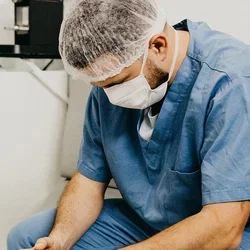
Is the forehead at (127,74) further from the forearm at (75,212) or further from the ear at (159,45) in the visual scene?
the forearm at (75,212)

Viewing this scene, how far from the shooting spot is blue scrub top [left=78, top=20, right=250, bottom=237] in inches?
37.9

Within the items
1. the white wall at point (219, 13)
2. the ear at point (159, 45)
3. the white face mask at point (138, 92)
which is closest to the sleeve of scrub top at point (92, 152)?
the white face mask at point (138, 92)

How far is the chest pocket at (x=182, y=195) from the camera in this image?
110cm

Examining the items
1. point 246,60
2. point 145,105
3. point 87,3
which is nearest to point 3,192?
point 145,105

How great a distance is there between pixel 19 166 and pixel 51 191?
19 cm

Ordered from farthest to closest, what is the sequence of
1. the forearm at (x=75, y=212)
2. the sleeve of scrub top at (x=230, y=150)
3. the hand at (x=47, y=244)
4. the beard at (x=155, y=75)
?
the forearm at (x=75, y=212) → the hand at (x=47, y=244) → the beard at (x=155, y=75) → the sleeve of scrub top at (x=230, y=150)

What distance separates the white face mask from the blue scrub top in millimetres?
27

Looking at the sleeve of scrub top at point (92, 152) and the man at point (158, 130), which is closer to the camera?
the man at point (158, 130)

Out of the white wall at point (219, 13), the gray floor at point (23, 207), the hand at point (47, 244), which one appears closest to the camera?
the hand at point (47, 244)

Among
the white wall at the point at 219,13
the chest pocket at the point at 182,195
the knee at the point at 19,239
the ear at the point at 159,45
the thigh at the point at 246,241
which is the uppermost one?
the ear at the point at 159,45

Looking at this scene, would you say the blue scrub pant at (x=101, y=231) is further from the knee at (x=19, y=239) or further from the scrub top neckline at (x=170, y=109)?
the scrub top neckline at (x=170, y=109)

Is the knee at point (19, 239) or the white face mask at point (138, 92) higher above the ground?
the white face mask at point (138, 92)

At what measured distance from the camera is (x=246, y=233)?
1.10m

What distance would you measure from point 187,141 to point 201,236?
226mm
